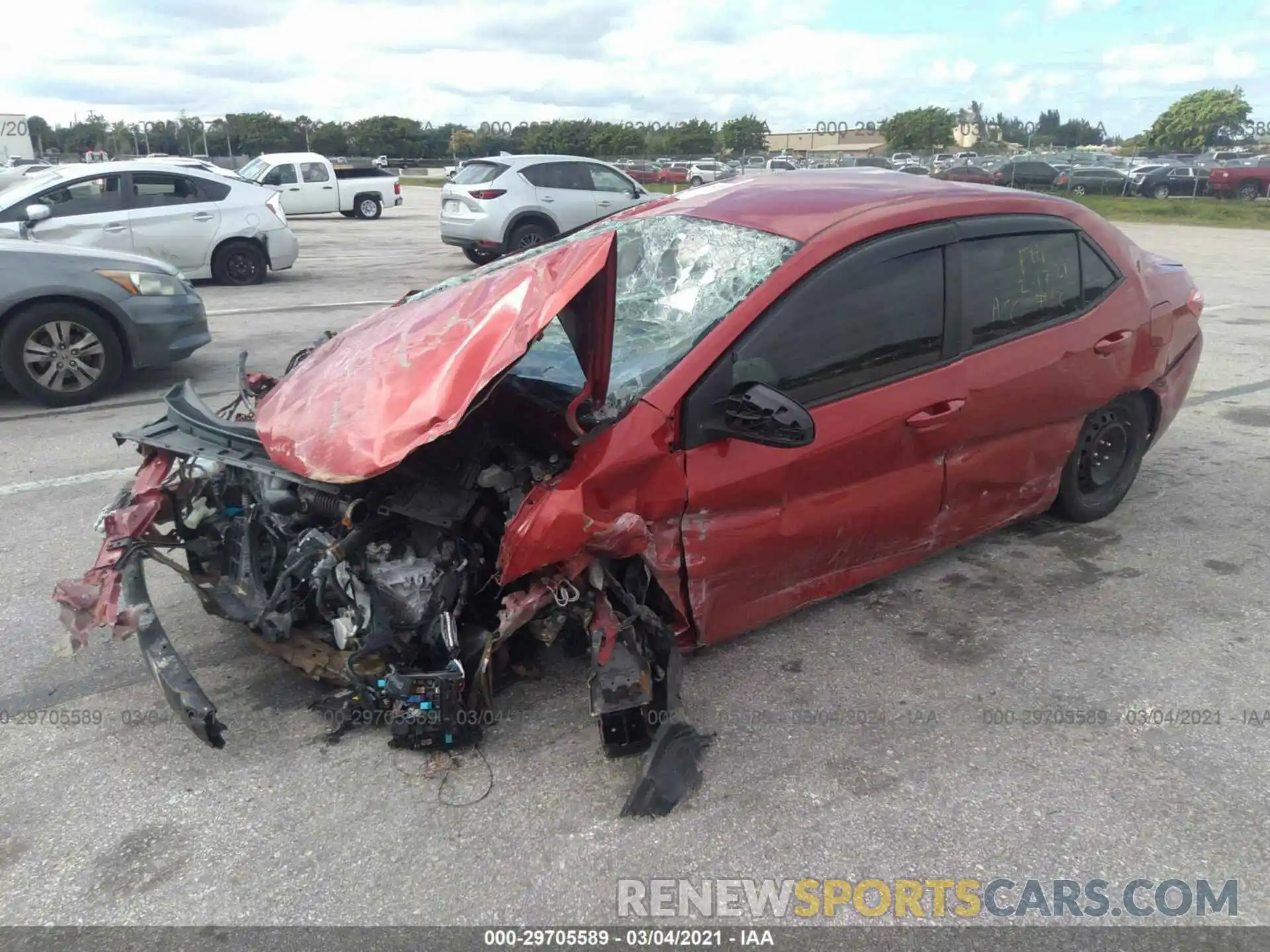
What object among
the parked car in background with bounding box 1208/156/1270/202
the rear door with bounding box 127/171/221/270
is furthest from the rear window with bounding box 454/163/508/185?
the parked car in background with bounding box 1208/156/1270/202

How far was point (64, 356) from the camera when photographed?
22.6 feet

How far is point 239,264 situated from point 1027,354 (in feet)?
37.4

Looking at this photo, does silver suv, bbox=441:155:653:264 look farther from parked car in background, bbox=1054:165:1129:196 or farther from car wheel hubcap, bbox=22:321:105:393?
parked car in background, bbox=1054:165:1129:196

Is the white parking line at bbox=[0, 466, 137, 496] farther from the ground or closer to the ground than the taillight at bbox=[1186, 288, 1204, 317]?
closer to the ground

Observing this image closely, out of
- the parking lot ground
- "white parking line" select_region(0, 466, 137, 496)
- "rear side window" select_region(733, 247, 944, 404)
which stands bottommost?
the parking lot ground

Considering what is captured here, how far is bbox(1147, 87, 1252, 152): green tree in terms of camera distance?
66062 millimetres

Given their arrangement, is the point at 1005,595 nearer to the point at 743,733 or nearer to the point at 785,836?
the point at 743,733

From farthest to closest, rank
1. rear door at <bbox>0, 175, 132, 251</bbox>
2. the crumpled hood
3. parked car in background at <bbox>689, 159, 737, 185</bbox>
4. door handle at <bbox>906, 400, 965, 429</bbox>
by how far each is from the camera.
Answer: parked car in background at <bbox>689, 159, 737, 185</bbox>, rear door at <bbox>0, 175, 132, 251</bbox>, door handle at <bbox>906, 400, 965, 429</bbox>, the crumpled hood

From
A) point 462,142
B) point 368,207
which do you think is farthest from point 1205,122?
point 368,207

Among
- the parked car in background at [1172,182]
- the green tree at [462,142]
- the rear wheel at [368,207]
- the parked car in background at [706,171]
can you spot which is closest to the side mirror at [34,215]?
the rear wheel at [368,207]

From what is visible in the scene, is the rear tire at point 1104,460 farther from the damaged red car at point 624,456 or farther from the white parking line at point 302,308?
the white parking line at point 302,308

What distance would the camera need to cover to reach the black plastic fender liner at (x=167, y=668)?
2.73 m

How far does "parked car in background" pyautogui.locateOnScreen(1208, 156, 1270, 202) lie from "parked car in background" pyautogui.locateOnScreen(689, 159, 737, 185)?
16.2m

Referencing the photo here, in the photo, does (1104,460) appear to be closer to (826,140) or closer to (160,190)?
(160,190)
